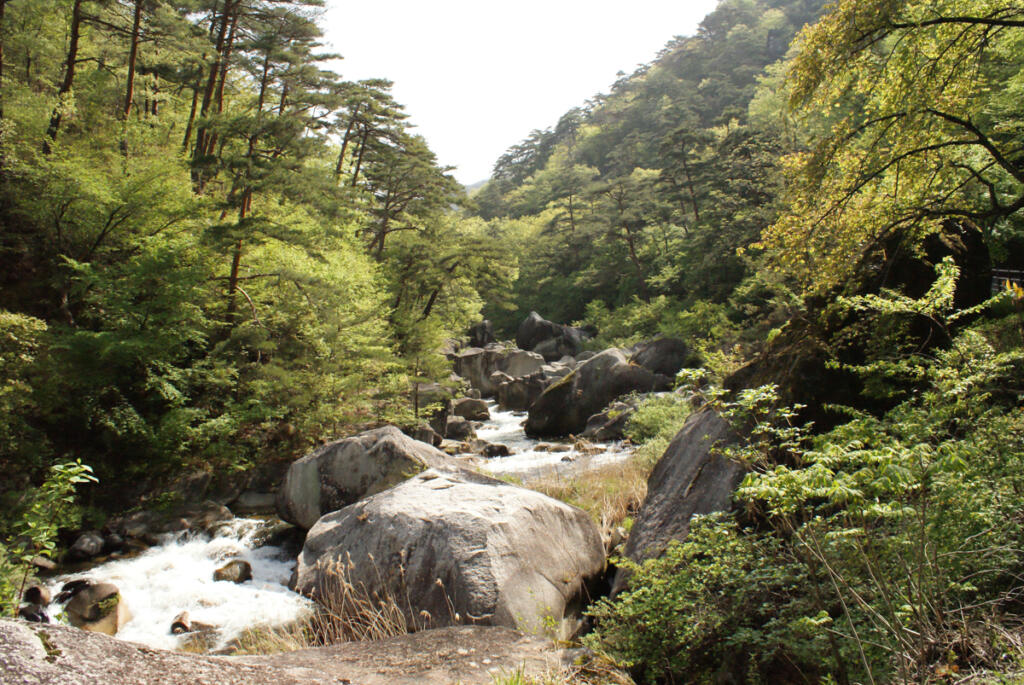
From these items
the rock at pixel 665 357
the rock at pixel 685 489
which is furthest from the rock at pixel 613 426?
the rock at pixel 685 489

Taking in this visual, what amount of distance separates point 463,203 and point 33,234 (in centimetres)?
1426

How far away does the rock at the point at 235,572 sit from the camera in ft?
28.8

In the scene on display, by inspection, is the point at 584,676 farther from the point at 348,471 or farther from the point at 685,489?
the point at 348,471

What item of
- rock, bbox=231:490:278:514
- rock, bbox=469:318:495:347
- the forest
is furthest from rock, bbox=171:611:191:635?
rock, bbox=469:318:495:347

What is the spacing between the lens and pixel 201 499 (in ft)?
40.6

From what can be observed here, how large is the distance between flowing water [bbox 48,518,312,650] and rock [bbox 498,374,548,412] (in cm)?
1606

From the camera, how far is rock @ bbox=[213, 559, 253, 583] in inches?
346

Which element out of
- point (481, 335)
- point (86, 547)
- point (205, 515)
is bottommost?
point (86, 547)

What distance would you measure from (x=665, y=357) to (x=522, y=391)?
6757 mm

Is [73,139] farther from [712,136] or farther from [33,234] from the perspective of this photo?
[712,136]

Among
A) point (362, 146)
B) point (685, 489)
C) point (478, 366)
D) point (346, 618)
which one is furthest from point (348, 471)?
point (478, 366)

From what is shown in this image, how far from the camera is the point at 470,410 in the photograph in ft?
78.8

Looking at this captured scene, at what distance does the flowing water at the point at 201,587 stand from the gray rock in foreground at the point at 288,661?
9.84 ft

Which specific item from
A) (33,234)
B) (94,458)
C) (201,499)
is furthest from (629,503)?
(33,234)
